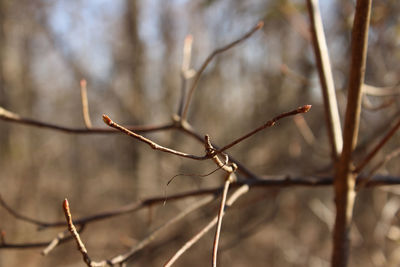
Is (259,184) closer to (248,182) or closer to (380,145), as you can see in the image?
(248,182)

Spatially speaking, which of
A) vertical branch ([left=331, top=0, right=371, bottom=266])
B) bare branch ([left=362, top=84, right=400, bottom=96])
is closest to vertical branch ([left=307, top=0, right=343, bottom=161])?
vertical branch ([left=331, top=0, right=371, bottom=266])

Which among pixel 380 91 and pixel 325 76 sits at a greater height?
pixel 325 76

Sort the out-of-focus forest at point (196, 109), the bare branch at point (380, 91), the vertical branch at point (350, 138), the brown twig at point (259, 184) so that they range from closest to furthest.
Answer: the vertical branch at point (350, 138), the brown twig at point (259, 184), the bare branch at point (380, 91), the out-of-focus forest at point (196, 109)

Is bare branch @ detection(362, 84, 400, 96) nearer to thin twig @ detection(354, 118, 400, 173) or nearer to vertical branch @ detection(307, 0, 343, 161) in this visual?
vertical branch @ detection(307, 0, 343, 161)

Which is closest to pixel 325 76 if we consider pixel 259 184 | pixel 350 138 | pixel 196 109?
pixel 350 138

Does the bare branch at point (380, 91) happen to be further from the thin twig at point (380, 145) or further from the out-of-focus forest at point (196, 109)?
the out-of-focus forest at point (196, 109)

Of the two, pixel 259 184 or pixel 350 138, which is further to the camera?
pixel 259 184

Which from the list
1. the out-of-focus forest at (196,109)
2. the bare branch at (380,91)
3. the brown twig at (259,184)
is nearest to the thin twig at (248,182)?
the brown twig at (259,184)

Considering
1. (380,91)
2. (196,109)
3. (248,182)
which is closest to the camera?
(248,182)

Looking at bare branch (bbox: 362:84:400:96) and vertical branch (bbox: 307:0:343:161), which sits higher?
vertical branch (bbox: 307:0:343:161)

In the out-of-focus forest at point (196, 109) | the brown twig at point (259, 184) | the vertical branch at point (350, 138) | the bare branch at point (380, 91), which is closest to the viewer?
the vertical branch at point (350, 138)
